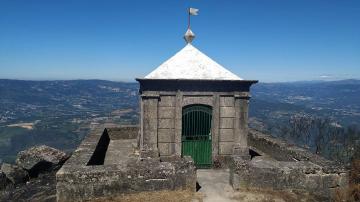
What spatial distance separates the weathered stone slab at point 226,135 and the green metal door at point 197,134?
53 centimetres

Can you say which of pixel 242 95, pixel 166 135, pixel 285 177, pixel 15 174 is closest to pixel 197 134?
pixel 166 135

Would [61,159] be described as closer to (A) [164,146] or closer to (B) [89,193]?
(A) [164,146]

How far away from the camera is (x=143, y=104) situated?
43.0ft

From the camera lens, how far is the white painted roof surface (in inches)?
523

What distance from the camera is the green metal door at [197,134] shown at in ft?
44.2

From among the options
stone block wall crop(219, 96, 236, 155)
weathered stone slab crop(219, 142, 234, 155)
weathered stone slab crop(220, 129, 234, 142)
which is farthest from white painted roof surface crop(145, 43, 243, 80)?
weathered stone slab crop(219, 142, 234, 155)

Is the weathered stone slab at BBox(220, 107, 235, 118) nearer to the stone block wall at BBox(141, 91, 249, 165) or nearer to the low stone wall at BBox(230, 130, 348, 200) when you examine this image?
the stone block wall at BBox(141, 91, 249, 165)

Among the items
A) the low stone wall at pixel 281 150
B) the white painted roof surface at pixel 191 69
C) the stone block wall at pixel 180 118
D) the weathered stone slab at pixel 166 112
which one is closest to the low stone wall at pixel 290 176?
the low stone wall at pixel 281 150

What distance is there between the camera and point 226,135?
13.7 m

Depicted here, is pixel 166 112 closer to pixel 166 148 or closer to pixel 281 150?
pixel 166 148

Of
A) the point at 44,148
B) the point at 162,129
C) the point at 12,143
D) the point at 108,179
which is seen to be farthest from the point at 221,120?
the point at 12,143

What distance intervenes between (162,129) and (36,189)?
5241mm

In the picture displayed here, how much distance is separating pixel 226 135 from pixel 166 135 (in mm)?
2468

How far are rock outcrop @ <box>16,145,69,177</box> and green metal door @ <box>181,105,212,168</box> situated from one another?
579 centimetres
